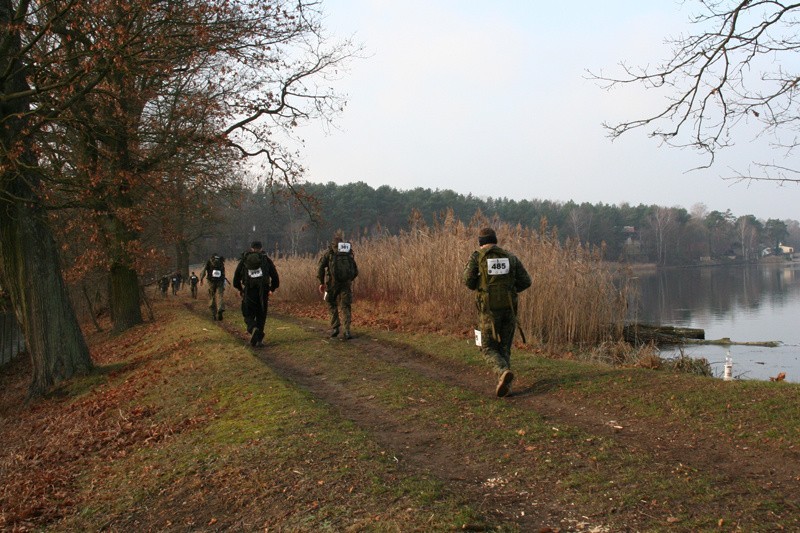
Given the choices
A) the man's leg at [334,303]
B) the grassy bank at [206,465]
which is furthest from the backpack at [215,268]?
the grassy bank at [206,465]

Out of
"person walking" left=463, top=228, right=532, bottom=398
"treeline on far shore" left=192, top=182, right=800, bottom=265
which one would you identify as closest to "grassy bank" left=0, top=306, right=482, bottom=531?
"person walking" left=463, top=228, right=532, bottom=398

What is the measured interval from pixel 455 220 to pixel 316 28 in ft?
20.6

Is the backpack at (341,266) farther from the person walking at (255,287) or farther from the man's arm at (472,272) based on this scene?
the man's arm at (472,272)

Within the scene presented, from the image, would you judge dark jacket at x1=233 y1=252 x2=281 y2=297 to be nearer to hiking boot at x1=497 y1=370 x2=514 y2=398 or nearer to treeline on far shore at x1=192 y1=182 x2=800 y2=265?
hiking boot at x1=497 y1=370 x2=514 y2=398

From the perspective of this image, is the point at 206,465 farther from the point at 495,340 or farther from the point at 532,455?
the point at 495,340

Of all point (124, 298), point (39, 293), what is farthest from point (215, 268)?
point (39, 293)

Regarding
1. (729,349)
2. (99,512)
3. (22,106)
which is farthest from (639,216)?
(99,512)

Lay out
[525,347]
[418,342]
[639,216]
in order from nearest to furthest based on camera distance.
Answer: [525,347] < [418,342] < [639,216]

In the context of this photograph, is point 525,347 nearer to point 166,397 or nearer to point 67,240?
point 166,397

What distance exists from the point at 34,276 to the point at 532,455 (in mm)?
10343

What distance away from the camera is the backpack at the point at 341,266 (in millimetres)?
12984

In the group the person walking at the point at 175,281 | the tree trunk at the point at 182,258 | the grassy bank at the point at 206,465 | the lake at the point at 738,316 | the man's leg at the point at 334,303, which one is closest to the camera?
the grassy bank at the point at 206,465

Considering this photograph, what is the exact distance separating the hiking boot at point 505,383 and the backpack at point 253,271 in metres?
6.87

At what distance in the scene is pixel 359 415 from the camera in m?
7.39
